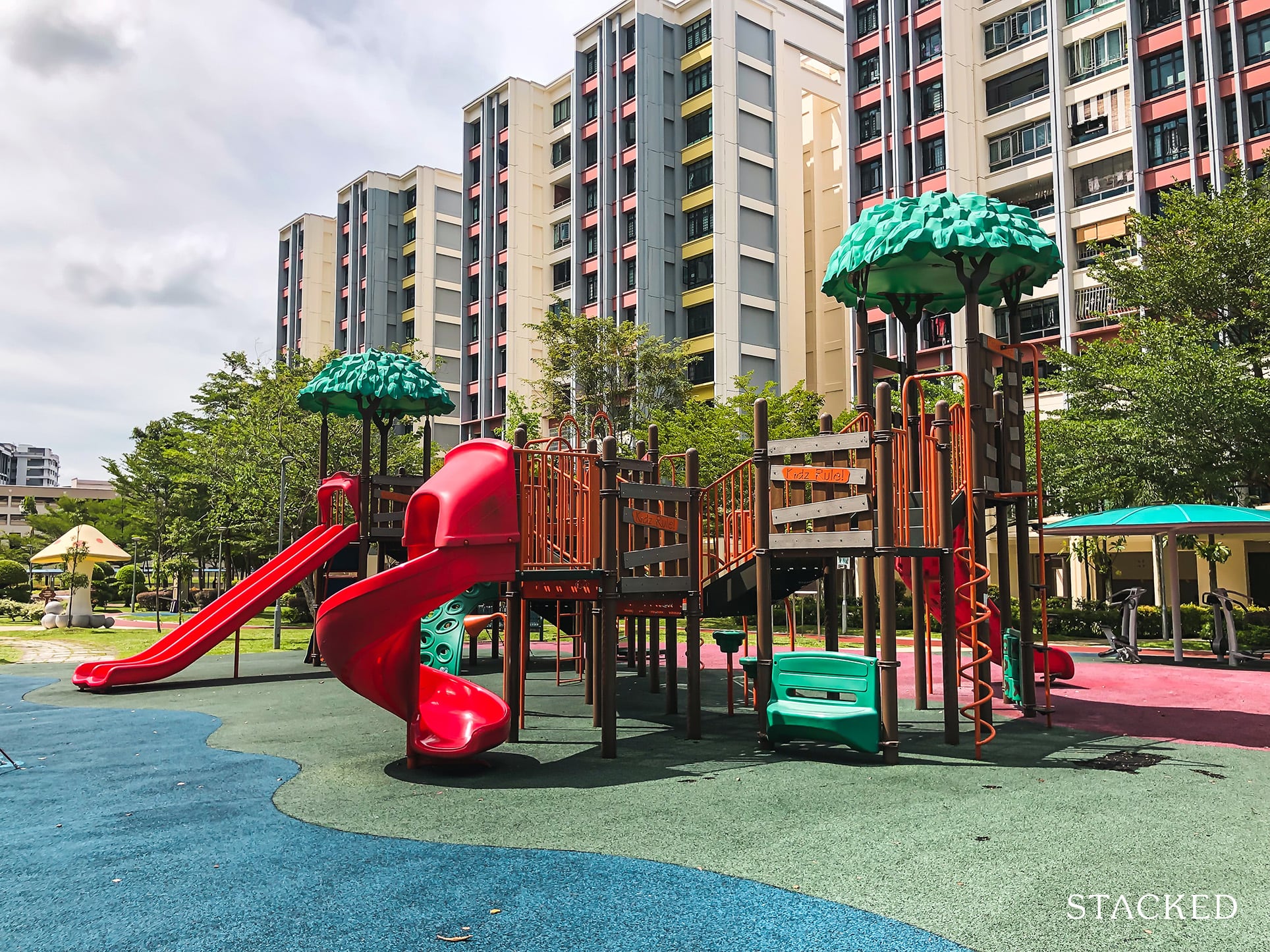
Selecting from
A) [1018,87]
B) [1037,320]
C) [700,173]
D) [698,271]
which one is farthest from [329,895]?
[700,173]

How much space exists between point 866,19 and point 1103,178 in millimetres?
14580

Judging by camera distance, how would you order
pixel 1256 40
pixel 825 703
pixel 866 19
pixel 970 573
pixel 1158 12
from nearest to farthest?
pixel 825 703 → pixel 970 573 → pixel 1256 40 → pixel 1158 12 → pixel 866 19

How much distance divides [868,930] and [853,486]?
6.04 meters

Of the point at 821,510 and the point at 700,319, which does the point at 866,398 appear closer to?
the point at 821,510

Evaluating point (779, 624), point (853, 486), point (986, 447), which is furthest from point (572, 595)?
point (779, 624)

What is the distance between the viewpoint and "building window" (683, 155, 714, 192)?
155 feet

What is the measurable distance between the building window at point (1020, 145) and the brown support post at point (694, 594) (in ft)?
114

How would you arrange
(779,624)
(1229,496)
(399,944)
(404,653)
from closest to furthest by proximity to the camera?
(399,944) → (404,653) → (1229,496) → (779,624)

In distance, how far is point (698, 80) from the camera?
48312mm

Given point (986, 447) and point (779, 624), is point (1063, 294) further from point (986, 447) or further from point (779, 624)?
point (986, 447)

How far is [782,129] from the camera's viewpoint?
4888 centimetres

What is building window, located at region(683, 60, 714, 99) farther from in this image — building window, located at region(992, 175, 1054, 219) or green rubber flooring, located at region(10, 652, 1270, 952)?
green rubber flooring, located at region(10, 652, 1270, 952)

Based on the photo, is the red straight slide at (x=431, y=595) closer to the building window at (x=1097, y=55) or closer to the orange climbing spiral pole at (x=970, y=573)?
the orange climbing spiral pole at (x=970, y=573)

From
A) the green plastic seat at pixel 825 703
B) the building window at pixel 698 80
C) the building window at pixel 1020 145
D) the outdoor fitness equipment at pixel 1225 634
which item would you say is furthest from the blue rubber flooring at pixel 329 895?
the building window at pixel 698 80
